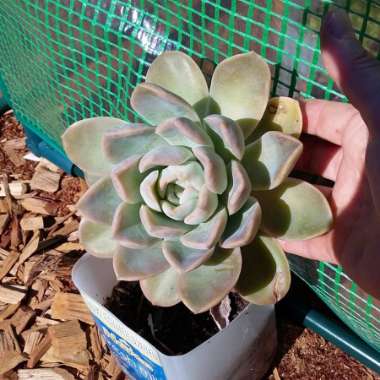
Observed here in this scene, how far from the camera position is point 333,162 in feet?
3.17

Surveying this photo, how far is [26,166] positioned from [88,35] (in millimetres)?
679

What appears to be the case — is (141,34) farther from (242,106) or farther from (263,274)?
(263,274)

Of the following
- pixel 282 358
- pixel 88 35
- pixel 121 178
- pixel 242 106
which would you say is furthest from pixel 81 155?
pixel 282 358

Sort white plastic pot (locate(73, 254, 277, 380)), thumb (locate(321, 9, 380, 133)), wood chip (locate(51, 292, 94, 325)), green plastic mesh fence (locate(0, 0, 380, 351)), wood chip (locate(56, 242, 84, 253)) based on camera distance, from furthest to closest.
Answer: wood chip (locate(56, 242, 84, 253)) → wood chip (locate(51, 292, 94, 325)) → white plastic pot (locate(73, 254, 277, 380)) → green plastic mesh fence (locate(0, 0, 380, 351)) → thumb (locate(321, 9, 380, 133))

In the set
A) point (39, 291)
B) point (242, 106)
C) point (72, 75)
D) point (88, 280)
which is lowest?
point (39, 291)

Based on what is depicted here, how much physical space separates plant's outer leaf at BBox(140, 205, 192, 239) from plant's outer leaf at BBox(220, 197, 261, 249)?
0.05 metres

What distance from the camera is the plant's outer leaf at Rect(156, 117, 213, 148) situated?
2.35 ft

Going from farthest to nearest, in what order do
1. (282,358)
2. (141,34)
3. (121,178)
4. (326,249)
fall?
1. (282,358)
2. (141,34)
3. (326,249)
4. (121,178)

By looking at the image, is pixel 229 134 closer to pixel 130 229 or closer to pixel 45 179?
pixel 130 229

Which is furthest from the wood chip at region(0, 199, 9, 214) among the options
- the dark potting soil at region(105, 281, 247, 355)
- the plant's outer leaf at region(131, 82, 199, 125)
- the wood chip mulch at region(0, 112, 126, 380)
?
the plant's outer leaf at region(131, 82, 199, 125)

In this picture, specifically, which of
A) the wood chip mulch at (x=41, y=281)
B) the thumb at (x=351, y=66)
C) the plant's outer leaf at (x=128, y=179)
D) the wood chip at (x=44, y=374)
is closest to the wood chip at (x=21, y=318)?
the wood chip mulch at (x=41, y=281)

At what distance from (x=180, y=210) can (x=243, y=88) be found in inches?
7.6

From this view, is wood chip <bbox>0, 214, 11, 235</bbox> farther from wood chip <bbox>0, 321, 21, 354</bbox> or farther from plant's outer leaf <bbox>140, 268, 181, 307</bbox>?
plant's outer leaf <bbox>140, 268, 181, 307</bbox>

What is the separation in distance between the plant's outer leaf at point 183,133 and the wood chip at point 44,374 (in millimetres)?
814
